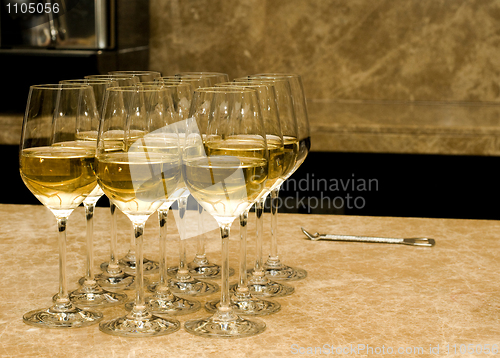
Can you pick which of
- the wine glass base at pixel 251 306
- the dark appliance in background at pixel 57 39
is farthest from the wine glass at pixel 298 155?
the dark appliance in background at pixel 57 39

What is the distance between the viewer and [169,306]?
0.81 m

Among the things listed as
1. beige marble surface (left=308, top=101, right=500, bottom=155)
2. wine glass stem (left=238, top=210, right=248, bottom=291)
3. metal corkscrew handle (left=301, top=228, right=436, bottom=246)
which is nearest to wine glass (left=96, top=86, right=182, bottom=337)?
wine glass stem (left=238, top=210, right=248, bottom=291)

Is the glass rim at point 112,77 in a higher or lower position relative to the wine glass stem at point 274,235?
higher

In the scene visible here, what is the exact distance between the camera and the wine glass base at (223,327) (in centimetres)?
71

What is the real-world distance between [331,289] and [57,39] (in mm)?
1792

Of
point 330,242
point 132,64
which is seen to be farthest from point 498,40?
point 330,242

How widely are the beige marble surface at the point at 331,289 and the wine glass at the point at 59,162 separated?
34 millimetres

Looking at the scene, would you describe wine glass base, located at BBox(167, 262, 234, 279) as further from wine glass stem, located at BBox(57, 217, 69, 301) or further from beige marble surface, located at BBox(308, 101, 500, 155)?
beige marble surface, located at BBox(308, 101, 500, 155)

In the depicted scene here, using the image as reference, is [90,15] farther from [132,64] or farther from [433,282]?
[433,282]

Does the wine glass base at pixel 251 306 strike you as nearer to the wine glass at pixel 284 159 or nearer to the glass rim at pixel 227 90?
the wine glass at pixel 284 159

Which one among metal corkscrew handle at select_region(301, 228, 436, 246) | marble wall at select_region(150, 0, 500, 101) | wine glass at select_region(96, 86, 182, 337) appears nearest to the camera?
wine glass at select_region(96, 86, 182, 337)

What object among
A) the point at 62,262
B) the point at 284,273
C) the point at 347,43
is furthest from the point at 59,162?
the point at 347,43

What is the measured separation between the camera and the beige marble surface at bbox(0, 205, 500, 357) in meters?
0.70

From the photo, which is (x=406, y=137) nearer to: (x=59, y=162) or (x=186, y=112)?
(x=186, y=112)
